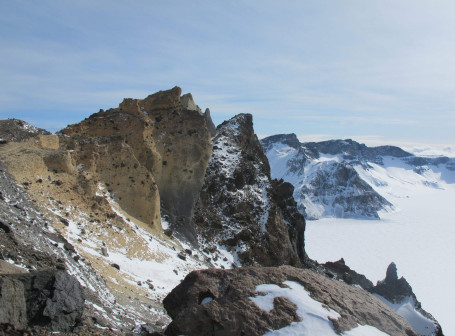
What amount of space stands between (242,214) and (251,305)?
28.7m

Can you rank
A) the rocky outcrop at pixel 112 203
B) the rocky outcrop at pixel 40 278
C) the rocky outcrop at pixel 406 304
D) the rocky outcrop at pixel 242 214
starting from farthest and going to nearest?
the rocky outcrop at pixel 406 304
the rocky outcrop at pixel 242 214
the rocky outcrop at pixel 112 203
the rocky outcrop at pixel 40 278

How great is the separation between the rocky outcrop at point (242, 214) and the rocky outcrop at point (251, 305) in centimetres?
2221

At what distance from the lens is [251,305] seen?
913cm

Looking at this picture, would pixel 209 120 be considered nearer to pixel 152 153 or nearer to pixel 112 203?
pixel 152 153

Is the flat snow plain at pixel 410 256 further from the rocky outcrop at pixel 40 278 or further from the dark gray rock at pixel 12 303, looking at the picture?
the dark gray rock at pixel 12 303

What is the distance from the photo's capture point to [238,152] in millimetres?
44469

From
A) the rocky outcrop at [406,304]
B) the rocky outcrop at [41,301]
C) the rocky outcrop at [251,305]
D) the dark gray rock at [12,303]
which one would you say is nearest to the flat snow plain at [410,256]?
the rocky outcrop at [406,304]

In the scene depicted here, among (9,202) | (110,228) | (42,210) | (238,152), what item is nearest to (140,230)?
(110,228)

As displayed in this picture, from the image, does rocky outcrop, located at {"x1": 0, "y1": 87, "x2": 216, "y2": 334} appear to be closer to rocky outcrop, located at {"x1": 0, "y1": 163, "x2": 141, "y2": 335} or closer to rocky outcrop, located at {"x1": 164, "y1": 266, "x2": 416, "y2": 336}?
rocky outcrop, located at {"x1": 0, "y1": 163, "x2": 141, "y2": 335}

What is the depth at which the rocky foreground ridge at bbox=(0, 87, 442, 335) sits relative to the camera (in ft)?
28.9

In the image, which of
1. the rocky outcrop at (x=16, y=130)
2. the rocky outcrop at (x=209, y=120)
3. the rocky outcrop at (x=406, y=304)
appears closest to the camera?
the rocky outcrop at (x=16, y=130)

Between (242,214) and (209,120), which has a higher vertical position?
(209,120)

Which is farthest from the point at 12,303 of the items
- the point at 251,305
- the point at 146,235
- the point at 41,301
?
the point at 146,235

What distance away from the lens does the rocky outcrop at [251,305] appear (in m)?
8.73
